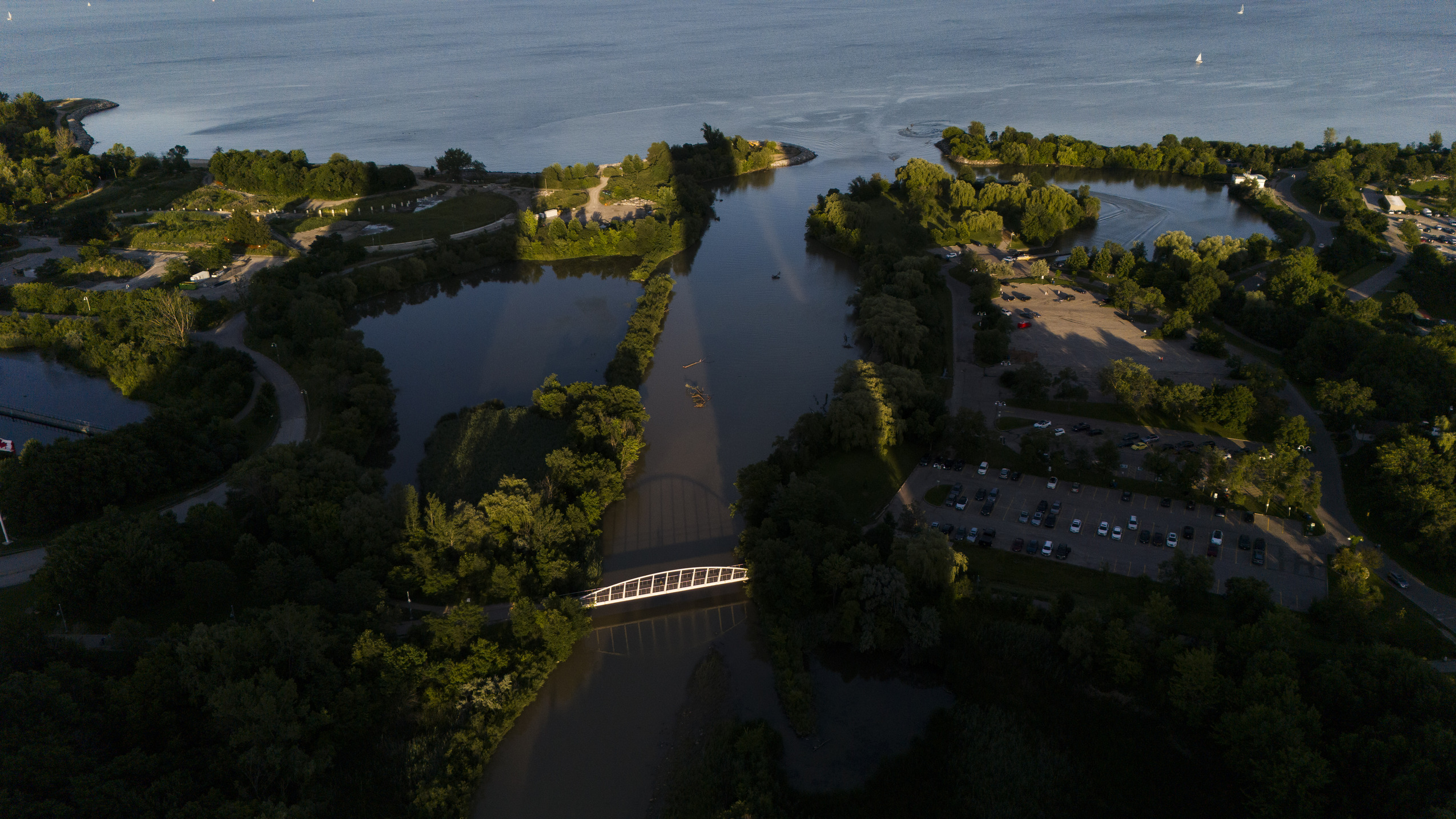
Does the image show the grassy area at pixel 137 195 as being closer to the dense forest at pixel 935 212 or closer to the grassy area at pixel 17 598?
the grassy area at pixel 17 598

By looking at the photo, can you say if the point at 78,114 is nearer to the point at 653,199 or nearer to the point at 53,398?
the point at 653,199

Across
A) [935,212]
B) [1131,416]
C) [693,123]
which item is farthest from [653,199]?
[1131,416]

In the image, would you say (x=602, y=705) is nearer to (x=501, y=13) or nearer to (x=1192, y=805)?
(x=1192, y=805)

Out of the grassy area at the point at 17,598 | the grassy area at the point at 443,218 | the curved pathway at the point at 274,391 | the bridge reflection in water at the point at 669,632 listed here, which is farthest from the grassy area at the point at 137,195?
the bridge reflection in water at the point at 669,632

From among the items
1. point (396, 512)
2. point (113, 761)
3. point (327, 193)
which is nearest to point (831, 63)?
point (327, 193)

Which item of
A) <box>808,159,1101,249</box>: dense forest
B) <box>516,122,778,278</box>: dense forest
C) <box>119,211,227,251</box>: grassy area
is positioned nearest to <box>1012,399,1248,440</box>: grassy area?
<box>808,159,1101,249</box>: dense forest

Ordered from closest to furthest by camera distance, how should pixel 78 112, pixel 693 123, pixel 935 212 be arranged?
pixel 935 212 → pixel 693 123 → pixel 78 112

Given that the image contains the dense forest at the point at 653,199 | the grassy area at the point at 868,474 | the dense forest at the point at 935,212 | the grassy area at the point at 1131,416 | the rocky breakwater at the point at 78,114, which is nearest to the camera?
the grassy area at the point at 868,474

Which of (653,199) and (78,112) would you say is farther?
(78,112)
